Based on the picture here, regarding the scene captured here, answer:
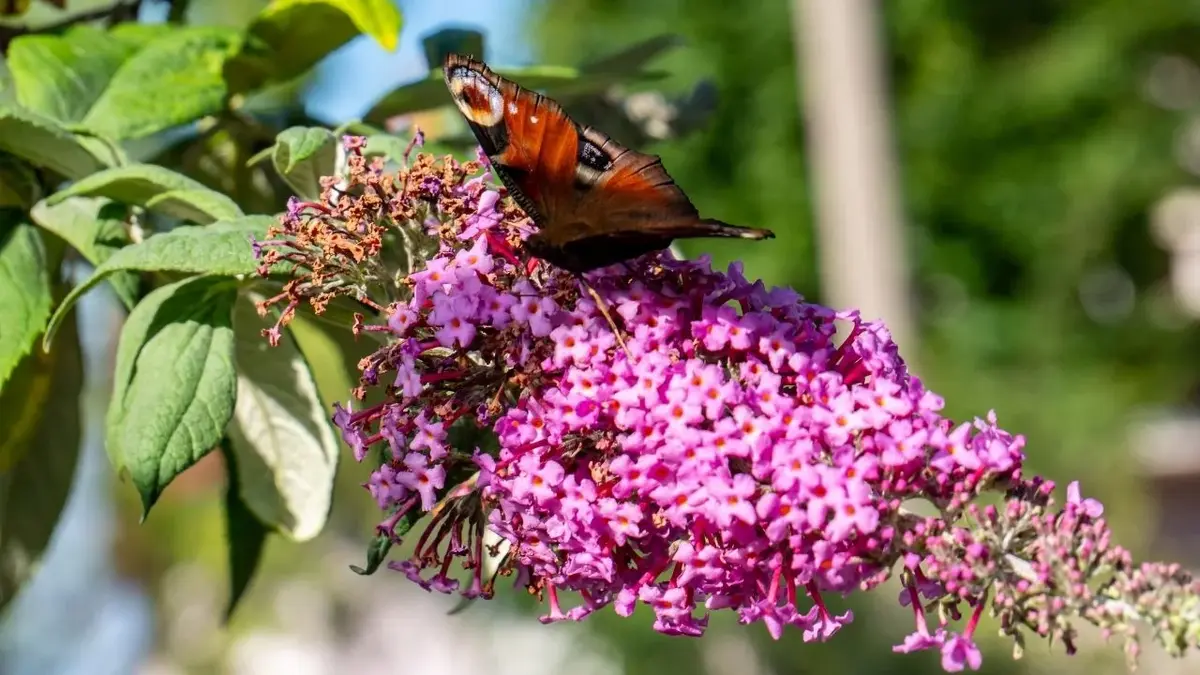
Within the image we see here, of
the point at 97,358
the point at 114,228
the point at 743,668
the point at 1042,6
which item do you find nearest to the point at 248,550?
the point at 114,228

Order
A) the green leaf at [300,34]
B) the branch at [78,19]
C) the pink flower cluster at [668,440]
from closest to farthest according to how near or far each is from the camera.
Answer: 1. the pink flower cluster at [668,440]
2. the green leaf at [300,34]
3. the branch at [78,19]

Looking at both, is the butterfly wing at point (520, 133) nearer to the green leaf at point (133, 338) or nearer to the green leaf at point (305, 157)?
the green leaf at point (305, 157)

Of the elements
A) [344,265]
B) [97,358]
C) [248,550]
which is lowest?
[97,358]

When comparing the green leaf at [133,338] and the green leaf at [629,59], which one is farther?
the green leaf at [629,59]

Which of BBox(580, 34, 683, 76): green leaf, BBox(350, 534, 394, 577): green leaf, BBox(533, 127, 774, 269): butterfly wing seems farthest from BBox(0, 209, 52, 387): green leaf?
BBox(580, 34, 683, 76): green leaf

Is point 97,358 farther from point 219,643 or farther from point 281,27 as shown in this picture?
point 281,27

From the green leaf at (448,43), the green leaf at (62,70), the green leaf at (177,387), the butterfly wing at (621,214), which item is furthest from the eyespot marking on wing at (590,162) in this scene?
the green leaf at (62,70)
